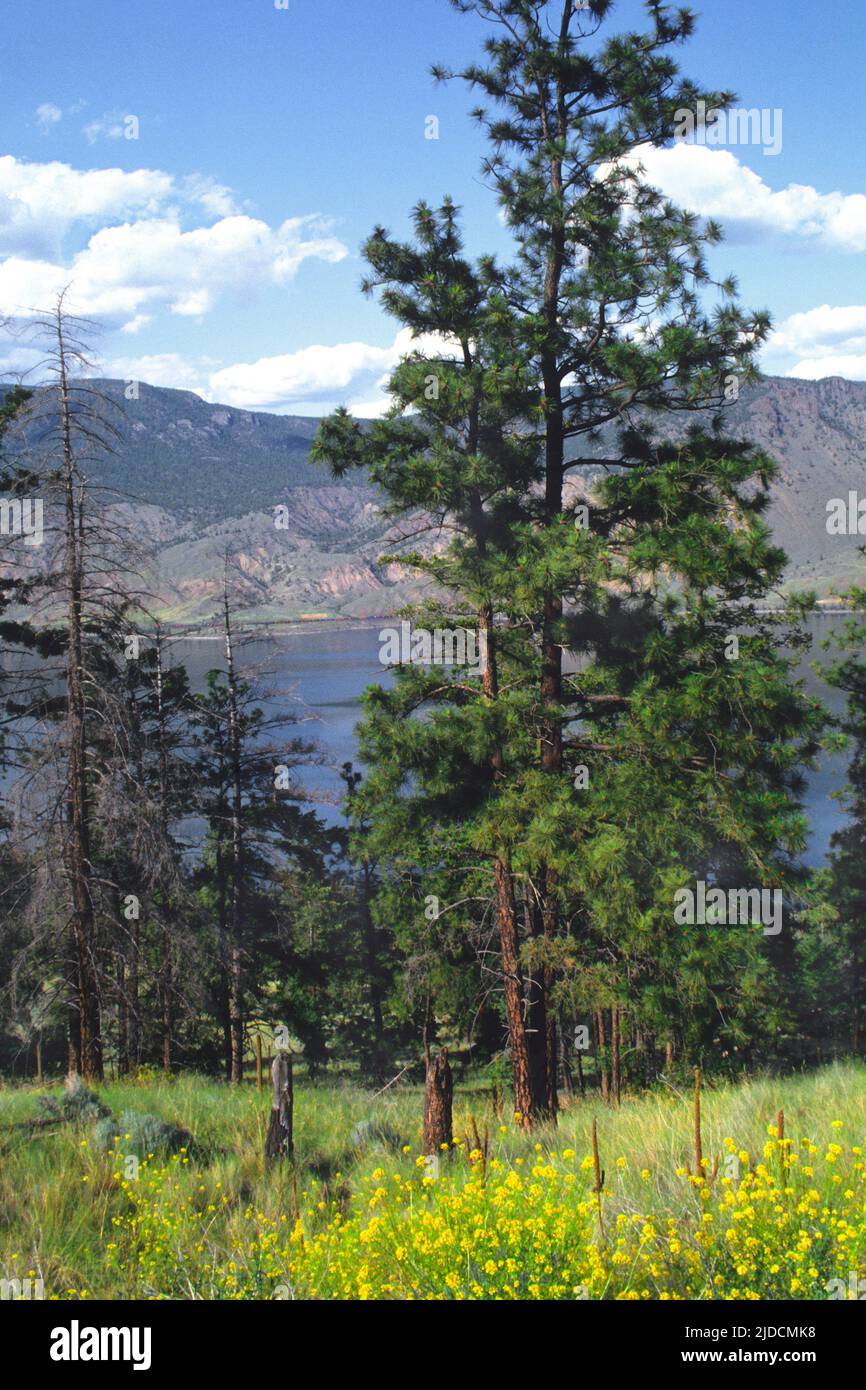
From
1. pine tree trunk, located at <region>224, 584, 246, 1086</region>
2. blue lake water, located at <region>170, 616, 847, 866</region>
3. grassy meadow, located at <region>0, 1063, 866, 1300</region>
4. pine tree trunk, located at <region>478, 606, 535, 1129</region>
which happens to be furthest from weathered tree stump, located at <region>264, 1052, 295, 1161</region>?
pine tree trunk, located at <region>224, 584, 246, 1086</region>

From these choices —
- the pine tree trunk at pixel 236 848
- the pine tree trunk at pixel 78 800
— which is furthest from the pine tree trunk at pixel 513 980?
the pine tree trunk at pixel 236 848

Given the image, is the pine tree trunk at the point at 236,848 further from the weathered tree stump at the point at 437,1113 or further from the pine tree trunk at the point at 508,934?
the weathered tree stump at the point at 437,1113

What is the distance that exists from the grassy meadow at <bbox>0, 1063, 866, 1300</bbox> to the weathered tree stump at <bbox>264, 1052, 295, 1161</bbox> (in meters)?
0.13

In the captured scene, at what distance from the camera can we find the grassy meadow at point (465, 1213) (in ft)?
14.1

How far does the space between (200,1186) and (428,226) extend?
1105 cm

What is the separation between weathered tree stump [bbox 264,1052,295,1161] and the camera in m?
7.37

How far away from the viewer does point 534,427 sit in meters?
13.1

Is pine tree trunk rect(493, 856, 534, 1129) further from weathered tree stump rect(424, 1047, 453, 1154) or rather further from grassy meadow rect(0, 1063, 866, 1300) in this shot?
weathered tree stump rect(424, 1047, 453, 1154)

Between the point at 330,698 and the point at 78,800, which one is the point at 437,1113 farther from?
the point at 330,698

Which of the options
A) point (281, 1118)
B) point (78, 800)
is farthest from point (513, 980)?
point (78, 800)

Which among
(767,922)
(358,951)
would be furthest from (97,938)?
(358,951)

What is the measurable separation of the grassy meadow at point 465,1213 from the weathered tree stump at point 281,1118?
13 centimetres
